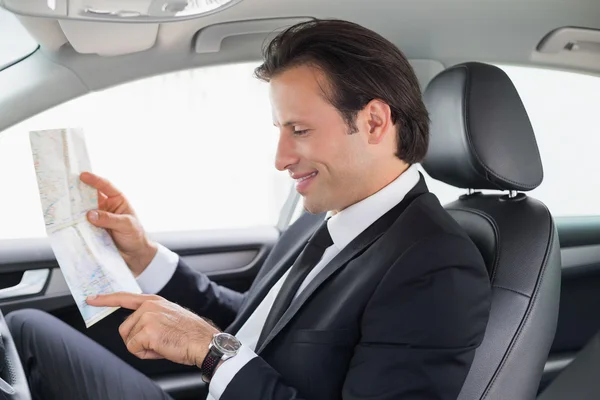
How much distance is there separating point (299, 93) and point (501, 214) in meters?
0.53

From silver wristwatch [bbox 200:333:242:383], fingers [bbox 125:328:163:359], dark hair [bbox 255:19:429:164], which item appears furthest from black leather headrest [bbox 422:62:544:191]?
fingers [bbox 125:328:163:359]

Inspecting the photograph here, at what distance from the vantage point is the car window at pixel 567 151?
250 cm

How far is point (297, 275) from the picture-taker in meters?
1.48

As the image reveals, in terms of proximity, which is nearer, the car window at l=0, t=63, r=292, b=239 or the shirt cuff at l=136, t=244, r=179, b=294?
the shirt cuff at l=136, t=244, r=179, b=294

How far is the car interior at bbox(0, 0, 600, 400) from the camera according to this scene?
1405 mm

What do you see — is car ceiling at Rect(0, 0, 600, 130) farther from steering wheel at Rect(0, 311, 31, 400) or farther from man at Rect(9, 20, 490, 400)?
steering wheel at Rect(0, 311, 31, 400)

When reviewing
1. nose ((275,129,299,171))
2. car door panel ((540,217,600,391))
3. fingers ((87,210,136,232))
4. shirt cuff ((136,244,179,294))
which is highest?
nose ((275,129,299,171))

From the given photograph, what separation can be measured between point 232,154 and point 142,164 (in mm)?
381

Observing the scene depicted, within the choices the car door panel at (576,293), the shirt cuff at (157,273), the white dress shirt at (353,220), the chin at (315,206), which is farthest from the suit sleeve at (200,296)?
the car door panel at (576,293)

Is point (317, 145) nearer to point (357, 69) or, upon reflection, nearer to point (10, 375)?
point (357, 69)

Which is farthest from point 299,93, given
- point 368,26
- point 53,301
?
point 53,301

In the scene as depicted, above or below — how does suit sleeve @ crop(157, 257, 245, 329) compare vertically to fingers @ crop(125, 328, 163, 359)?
below

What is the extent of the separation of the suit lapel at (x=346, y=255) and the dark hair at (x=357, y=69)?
0.12m

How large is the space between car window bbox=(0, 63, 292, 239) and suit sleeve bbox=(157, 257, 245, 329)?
460mm
